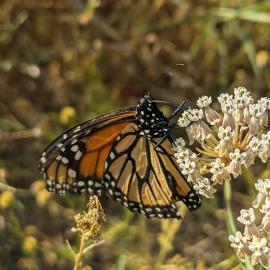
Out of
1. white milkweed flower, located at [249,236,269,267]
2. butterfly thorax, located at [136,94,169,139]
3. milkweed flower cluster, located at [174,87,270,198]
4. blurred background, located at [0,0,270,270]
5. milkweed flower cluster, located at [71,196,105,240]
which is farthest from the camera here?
blurred background, located at [0,0,270,270]

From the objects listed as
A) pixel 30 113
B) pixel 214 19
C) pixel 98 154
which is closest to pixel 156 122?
pixel 98 154

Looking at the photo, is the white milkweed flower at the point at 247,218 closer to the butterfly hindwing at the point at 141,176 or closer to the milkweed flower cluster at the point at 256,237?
the milkweed flower cluster at the point at 256,237

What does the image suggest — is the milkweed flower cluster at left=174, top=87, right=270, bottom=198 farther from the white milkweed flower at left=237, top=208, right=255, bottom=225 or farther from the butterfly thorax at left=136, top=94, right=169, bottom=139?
the butterfly thorax at left=136, top=94, right=169, bottom=139

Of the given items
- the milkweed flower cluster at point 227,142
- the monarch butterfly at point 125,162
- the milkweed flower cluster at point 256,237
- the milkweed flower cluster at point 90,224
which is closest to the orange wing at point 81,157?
the monarch butterfly at point 125,162

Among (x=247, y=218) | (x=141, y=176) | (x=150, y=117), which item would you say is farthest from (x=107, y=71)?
(x=247, y=218)

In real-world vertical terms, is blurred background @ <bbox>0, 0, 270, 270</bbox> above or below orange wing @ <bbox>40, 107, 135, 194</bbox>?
above

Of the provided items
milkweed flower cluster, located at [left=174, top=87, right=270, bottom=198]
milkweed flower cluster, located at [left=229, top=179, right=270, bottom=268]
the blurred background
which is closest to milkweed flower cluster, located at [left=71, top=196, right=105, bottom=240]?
milkweed flower cluster, located at [left=174, top=87, right=270, bottom=198]

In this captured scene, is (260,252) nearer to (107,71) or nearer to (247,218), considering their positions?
(247,218)

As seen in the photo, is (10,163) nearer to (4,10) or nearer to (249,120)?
(4,10)
